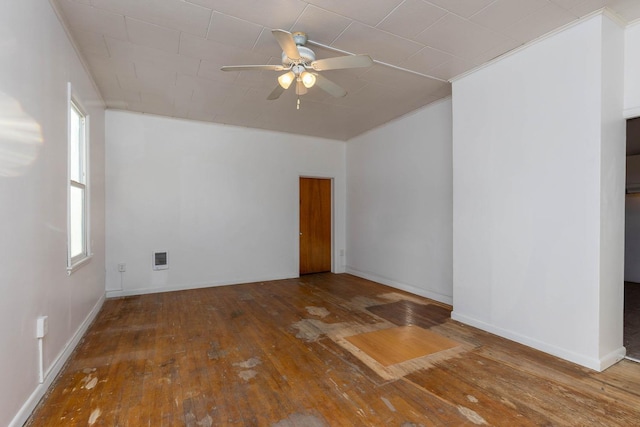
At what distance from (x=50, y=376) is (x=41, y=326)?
0.51m

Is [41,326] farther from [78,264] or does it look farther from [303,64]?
[303,64]

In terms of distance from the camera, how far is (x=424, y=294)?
183 inches

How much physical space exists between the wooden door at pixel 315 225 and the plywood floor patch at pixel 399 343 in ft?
10.4

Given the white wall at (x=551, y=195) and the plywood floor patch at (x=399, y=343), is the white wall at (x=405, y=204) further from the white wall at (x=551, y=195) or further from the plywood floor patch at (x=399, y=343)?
the plywood floor patch at (x=399, y=343)

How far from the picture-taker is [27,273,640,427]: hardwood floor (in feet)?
6.40

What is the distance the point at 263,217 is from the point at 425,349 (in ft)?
12.3

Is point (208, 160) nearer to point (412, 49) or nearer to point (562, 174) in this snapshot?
point (412, 49)

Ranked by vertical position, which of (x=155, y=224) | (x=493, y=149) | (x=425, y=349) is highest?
(x=493, y=149)

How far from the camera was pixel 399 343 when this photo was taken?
3.04 metres

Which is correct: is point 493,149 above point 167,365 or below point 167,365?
above

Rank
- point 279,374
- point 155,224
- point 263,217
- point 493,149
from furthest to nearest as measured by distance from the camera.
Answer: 1. point 263,217
2. point 155,224
3. point 493,149
4. point 279,374

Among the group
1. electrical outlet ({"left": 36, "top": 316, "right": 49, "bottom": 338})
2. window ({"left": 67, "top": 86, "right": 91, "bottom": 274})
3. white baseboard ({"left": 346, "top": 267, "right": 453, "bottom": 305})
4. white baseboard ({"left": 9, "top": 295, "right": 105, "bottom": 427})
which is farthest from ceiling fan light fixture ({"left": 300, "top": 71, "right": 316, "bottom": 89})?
white baseboard ({"left": 346, "top": 267, "right": 453, "bottom": 305})

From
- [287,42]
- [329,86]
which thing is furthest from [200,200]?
[287,42]

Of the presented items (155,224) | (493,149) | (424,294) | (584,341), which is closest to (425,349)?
(584,341)
